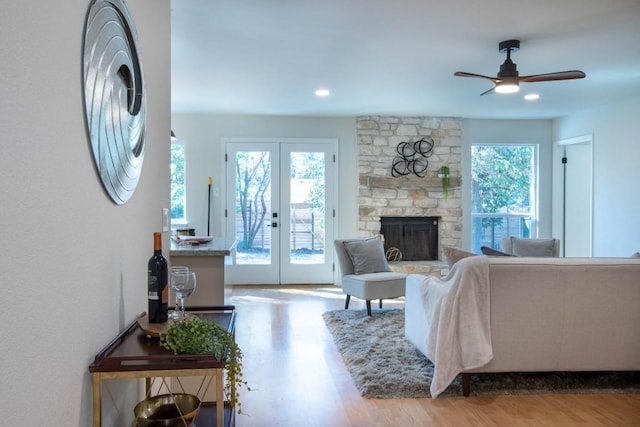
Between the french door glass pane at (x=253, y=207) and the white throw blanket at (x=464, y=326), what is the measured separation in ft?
14.5

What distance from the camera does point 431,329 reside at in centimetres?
327

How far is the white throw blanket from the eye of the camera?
308cm

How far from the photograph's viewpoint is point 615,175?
6105 millimetres

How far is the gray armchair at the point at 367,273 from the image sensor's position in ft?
17.0

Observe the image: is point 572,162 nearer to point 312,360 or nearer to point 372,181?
point 372,181

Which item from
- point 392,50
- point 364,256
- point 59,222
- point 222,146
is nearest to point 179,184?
point 222,146

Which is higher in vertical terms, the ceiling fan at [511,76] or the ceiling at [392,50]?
the ceiling at [392,50]

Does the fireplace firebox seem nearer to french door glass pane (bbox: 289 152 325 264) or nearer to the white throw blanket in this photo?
french door glass pane (bbox: 289 152 325 264)

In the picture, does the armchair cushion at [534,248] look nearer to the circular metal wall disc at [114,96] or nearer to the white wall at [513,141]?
the white wall at [513,141]

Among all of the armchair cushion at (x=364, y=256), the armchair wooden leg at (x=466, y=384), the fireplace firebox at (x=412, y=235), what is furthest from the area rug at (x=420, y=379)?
the fireplace firebox at (x=412, y=235)

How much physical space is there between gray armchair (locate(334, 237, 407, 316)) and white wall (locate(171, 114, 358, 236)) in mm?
1706

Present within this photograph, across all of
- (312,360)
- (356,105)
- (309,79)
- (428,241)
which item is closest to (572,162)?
(428,241)

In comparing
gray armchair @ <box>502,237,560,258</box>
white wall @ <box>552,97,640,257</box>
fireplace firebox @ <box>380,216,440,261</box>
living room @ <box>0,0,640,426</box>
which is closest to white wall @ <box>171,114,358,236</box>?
fireplace firebox @ <box>380,216,440,261</box>

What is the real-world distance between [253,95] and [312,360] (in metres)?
3.25
